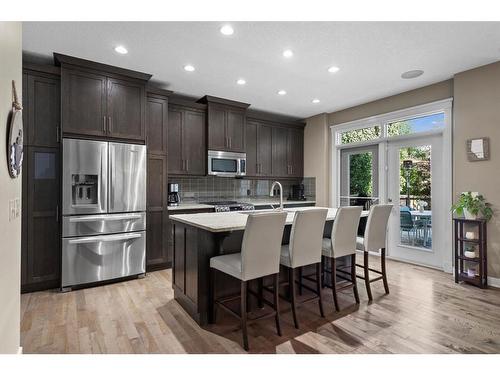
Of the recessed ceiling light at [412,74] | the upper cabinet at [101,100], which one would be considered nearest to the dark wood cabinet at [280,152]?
the recessed ceiling light at [412,74]

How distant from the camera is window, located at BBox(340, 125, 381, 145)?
4.84 metres

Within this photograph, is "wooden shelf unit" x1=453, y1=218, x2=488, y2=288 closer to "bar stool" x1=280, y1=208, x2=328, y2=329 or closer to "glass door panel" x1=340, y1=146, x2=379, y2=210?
"glass door panel" x1=340, y1=146, x2=379, y2=210

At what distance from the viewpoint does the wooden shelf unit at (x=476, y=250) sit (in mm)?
3270

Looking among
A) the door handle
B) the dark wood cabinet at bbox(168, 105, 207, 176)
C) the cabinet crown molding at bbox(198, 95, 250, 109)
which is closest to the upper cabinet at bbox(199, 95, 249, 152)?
the cabinet crown molding at bbox(198, 95, 250, 109)

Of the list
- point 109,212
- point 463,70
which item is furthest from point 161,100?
point 463,70

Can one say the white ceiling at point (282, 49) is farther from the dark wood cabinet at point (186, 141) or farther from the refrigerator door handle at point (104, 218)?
the refrigerator door handle at point (104, 218)

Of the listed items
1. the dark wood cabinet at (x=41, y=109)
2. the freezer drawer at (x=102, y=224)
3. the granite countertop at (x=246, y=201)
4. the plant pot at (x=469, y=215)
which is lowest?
the freezer drawer at (x=102, y=224)

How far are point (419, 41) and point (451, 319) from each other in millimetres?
2720


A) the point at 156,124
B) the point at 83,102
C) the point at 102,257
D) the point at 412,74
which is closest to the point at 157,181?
the point at 156,124

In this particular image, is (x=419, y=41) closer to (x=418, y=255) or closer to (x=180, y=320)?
(x=418, y=255)

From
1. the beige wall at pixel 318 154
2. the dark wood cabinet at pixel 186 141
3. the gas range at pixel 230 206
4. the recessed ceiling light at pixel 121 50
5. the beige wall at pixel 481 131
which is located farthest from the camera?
the beige wall at pixel 318 154

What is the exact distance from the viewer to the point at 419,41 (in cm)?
282

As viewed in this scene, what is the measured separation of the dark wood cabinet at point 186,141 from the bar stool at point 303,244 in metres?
2.56

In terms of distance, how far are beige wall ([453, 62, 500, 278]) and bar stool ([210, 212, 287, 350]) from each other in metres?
2.87
